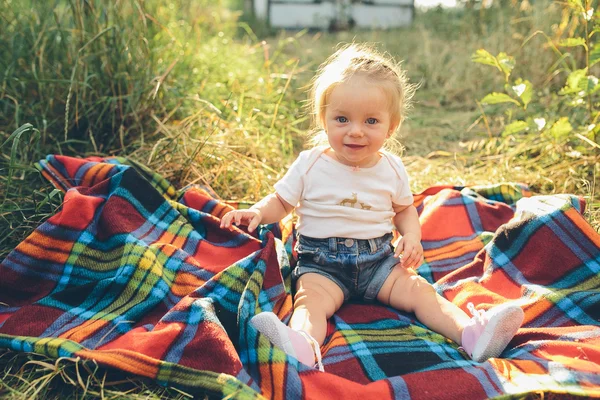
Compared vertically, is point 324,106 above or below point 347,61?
below

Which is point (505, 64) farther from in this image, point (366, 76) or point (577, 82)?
point (366, 76)

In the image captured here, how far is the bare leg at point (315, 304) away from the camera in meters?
1.67

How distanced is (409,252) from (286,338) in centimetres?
57

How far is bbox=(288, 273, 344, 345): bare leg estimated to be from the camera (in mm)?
1674

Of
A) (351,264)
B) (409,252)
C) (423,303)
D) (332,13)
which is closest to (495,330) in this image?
(423,303)

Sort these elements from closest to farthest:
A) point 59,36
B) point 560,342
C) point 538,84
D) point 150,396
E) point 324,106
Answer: point 150,396
point 560,342
point 324,106
point 59,36
point 538,84

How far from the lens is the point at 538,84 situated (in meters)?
3.92

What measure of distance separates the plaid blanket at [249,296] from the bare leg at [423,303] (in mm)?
37

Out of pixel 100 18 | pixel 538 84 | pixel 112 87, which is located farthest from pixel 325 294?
pixel 538 84

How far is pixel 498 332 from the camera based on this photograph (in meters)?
1.56

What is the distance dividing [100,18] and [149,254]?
1570 mm

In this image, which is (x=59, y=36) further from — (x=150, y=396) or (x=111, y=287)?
(x=150, y=396)

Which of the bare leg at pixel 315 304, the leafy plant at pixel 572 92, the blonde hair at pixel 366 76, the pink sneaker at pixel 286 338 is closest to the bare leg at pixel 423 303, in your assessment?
the bare leg at pixel 315 304

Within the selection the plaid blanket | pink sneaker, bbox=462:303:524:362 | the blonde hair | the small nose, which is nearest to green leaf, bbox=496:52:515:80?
the plaid blanket
